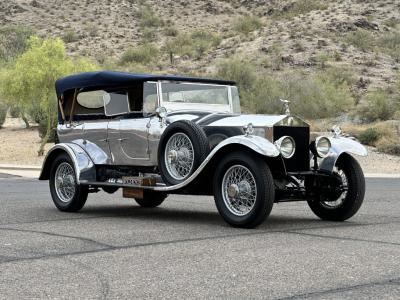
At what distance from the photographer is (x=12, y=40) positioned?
61750mm

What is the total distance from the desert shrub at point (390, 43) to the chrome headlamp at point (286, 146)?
49.4 meters

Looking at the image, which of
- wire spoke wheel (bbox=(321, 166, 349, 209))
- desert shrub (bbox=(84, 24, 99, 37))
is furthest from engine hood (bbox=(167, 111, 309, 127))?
desert shrub (bbox=(84, 24, 99, 37))

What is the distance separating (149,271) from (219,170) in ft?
10.6

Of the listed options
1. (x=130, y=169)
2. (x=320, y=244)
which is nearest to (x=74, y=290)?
(x=320, y=244)

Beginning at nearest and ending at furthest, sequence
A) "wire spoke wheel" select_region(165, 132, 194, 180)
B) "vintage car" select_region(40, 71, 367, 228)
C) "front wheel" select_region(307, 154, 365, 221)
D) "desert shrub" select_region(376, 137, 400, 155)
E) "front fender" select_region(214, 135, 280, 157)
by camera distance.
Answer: "front fender" select_region(214, 135, 280, 157)
"vintage car" select_region(40, 71, 367, 228)
"wire spoke wheel" select_region(165, 132, 194, 180)
"front wheel" select_region(307, 154, 365, 221)
"desert shrub" select_region(376, 137, 400, 155)

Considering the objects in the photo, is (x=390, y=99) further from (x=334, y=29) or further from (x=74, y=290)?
(x=74, y=290)

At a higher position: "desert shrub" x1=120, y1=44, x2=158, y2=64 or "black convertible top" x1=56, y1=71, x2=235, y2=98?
"desert shrub" x1=120, y1=44, x2=158, y2=64

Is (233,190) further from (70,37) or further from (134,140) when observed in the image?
(70,37)

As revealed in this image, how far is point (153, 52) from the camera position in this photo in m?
63.4

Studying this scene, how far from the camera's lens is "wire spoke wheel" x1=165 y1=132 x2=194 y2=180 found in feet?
33.2

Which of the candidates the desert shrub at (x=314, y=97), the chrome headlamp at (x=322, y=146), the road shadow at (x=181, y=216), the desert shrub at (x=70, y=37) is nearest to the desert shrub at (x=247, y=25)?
the desert shrub at (x=70, y=37)

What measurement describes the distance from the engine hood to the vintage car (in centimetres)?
2

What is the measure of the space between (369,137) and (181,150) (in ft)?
80.6

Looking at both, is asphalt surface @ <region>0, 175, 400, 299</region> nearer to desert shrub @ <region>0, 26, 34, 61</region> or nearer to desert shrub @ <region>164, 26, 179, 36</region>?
desert shrub @ <region>0, 26, 34, 61</region>
